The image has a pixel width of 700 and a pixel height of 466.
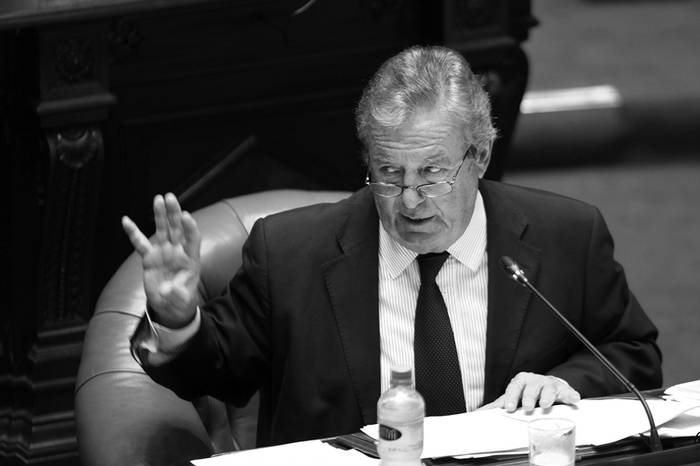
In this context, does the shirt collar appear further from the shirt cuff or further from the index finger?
the index finger

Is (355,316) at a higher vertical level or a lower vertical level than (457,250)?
lower

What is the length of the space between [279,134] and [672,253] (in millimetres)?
2045

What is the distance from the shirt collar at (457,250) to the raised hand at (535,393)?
33cm

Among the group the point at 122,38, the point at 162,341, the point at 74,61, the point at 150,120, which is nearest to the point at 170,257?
the point at 162,341

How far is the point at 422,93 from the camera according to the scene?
2.50 metres

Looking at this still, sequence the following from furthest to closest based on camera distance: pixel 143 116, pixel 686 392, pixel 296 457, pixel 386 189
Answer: pixel 143 116, pixel 386 189, pixel 686 392, pixel 296 457

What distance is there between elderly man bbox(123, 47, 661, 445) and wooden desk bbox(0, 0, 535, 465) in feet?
3.06

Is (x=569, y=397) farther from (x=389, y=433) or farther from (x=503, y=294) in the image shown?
(x=389, y=433)

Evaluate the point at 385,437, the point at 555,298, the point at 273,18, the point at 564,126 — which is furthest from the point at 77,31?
the point at 564,126

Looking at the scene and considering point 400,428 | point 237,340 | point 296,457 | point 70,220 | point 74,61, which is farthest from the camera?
point 70,220

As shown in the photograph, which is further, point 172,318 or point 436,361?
point 436,361

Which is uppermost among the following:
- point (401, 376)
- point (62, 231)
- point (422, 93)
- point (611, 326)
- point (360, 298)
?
point (422, 93)

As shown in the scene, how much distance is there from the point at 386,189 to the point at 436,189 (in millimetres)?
90

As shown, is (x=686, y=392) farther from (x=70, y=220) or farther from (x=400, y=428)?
(x=70, y=220)
